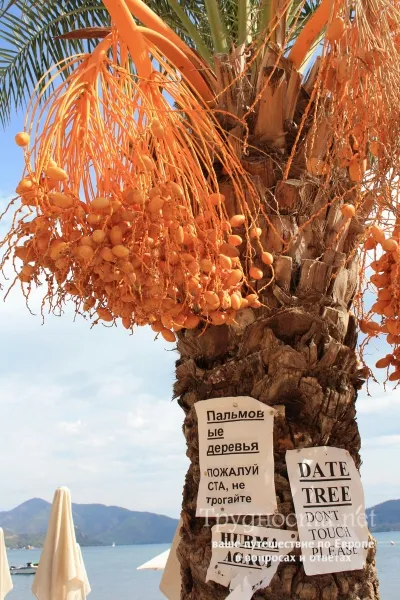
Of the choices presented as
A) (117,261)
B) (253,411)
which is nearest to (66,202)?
(117,261)

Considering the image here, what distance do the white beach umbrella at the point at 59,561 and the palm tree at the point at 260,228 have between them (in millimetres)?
3513

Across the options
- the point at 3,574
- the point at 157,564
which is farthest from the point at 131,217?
the point at 157,564

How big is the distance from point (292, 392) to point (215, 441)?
33 cm

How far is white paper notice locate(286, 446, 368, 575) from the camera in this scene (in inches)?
98.8

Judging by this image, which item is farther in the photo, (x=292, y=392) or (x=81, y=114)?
(x=81, y=114)

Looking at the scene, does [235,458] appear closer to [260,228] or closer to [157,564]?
[260,228]

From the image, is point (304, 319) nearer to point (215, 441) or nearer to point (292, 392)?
point (292, 392)

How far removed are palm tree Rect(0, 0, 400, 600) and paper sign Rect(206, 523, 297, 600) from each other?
47mm

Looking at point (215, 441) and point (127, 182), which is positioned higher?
point (127, 182)

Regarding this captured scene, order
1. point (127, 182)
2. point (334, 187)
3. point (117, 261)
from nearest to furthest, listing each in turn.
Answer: point (117, 261) → point (127, 182) → point (334, 187)

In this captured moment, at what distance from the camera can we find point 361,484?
271 centimetres

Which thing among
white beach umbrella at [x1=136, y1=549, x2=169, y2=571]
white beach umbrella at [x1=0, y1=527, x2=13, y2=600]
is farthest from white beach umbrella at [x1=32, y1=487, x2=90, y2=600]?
white beach umbrella at [x1=136, y1=549, x2=169, y2=571]

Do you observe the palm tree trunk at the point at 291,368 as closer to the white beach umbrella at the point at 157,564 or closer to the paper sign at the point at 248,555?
the paper sign at the point at 248,555

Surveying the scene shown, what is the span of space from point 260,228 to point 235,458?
86 cm
